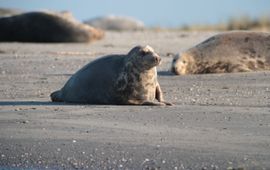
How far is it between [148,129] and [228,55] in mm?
4420

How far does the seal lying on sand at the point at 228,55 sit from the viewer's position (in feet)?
34.4

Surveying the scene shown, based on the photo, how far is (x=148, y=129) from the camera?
6430mm

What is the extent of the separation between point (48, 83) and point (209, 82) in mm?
1701

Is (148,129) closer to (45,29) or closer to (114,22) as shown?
(45,29)

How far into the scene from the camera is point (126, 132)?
20.8 ft

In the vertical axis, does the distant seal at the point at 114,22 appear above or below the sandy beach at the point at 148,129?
below

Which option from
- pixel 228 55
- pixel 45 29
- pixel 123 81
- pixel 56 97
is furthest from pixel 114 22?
pixel 123 81

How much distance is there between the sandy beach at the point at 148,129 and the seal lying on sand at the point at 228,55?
0.71m

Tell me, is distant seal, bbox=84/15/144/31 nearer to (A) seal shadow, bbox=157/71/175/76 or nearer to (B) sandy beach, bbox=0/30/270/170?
(A) seal shadow, bbox=157/71/175/76

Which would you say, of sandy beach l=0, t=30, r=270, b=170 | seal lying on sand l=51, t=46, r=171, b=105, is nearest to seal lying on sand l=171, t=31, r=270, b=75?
sandy beach l=0, t=30, r=270, b=170

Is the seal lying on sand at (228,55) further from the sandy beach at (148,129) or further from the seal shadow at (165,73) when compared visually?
the sandy beach at (148,129)

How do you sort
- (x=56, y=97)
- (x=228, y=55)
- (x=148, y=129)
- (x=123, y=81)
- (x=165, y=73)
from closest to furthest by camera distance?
(x=148, y=129), (x=123, y=81), (x=56, y=97), (x=165, y=73), (x=228, y=55)

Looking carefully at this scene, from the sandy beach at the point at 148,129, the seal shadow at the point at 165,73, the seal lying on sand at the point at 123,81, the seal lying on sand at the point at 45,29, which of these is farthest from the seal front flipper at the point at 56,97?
the seal lying on sand at the point at 45,29

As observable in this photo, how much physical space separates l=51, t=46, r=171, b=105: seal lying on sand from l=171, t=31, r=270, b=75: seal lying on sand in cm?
209
